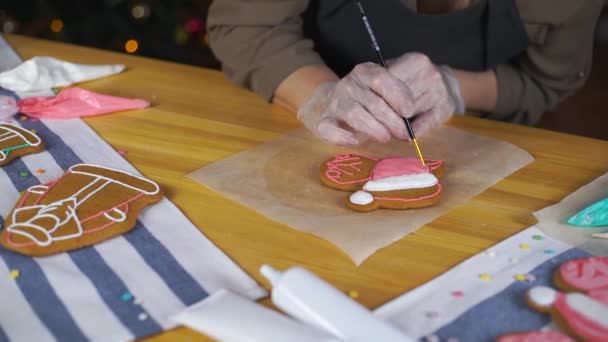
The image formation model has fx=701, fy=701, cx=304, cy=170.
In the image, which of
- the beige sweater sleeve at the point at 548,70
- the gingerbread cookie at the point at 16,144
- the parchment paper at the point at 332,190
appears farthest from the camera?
the beige sweater sleeve at the point at 548,70

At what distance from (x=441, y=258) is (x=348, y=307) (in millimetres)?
185

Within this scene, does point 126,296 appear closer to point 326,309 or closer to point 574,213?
point 326,309

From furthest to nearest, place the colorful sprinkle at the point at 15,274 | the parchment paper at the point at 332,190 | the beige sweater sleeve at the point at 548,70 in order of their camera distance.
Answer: the beige sweater sleeve at the point at 548,70 → the parchment paper at the point at 332,190 → the colorful sprinkle at the point at 15,274

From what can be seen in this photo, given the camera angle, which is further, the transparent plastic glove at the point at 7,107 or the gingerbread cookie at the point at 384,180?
the transparent plastic glove at the point at 7,107

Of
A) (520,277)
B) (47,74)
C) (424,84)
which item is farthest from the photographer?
(47,74)

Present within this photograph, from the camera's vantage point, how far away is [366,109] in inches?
40.4

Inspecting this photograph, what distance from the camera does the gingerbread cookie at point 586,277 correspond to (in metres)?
0.70

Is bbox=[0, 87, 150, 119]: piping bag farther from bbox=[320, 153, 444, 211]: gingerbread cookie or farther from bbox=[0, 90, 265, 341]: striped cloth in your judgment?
bbox=[320, 153, 444, 211]: gingerbread cookie

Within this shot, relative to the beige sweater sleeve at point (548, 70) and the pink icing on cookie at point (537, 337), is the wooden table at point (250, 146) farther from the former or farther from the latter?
the beige sweater sleeve at point (548, 70)

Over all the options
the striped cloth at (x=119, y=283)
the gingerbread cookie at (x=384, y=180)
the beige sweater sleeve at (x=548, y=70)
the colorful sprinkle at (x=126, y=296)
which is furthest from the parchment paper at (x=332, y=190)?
the beige sweater sleeve at (x=548, y=70)

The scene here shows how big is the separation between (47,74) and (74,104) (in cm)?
13

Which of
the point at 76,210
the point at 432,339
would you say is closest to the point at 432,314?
the point at 432,339

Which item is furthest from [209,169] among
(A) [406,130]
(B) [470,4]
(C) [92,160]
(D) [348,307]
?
(B) [470,4]

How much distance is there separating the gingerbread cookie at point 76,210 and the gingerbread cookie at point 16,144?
0.41ft
